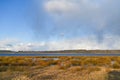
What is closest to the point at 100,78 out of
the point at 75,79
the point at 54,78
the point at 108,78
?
the point at 108,78

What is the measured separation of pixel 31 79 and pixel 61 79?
254 centimetres

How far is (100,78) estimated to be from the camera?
20.7 m

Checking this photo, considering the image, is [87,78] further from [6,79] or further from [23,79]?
[6,79]

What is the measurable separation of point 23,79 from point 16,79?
0.57 metres

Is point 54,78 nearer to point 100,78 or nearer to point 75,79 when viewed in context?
point 75,79

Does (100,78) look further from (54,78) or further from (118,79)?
(54,78)

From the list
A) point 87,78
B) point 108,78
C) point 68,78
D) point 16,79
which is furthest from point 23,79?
point 108,78

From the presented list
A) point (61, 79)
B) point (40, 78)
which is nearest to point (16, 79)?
point (40, 78)

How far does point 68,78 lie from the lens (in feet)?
67.1

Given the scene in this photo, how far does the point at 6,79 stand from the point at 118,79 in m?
9.64

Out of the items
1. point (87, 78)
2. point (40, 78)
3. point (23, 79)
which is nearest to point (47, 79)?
point (40, 78)

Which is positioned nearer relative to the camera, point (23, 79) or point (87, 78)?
point (23, 79)

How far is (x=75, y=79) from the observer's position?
19922mm

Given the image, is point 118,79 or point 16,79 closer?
point 16,79
